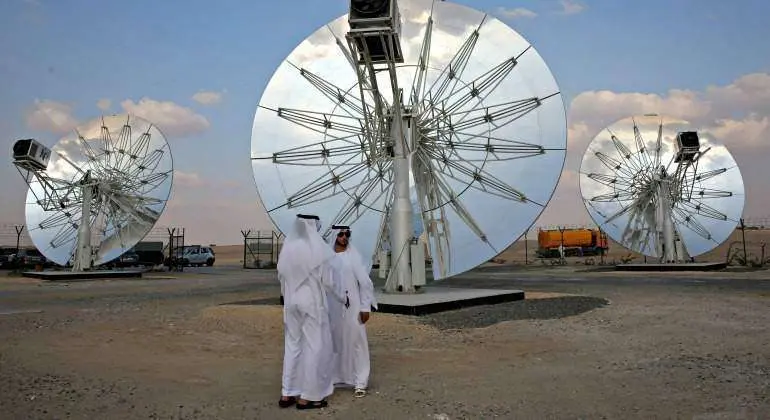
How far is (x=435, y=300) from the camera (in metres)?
14.1

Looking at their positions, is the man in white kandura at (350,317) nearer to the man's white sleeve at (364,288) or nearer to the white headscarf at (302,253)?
the man's white sleeve at (364,288)

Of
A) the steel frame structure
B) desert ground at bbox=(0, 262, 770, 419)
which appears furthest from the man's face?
the steel frame structure

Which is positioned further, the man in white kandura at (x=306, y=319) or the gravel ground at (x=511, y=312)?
the gravel ground at (x=511, y=312)

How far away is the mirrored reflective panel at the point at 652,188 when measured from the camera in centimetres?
3266

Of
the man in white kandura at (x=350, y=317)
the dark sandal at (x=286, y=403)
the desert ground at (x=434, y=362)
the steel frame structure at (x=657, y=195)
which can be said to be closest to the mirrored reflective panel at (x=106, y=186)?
the desert ground at (x=434, y=362)

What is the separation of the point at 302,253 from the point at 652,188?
97.9 feet

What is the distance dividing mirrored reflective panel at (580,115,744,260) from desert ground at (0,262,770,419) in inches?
685

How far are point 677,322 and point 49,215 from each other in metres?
32.5

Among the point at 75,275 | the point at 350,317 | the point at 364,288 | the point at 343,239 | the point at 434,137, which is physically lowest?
the point at 75,275

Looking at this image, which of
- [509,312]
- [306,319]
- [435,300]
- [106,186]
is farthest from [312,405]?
[106,186]

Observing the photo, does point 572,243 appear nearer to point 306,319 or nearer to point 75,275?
point 75,275

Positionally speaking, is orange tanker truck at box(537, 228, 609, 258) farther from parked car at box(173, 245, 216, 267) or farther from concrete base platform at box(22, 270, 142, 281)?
concrete base platform at box(22, 270, 142, 281)

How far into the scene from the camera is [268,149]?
18.1m

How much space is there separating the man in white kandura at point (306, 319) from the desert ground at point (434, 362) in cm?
24
